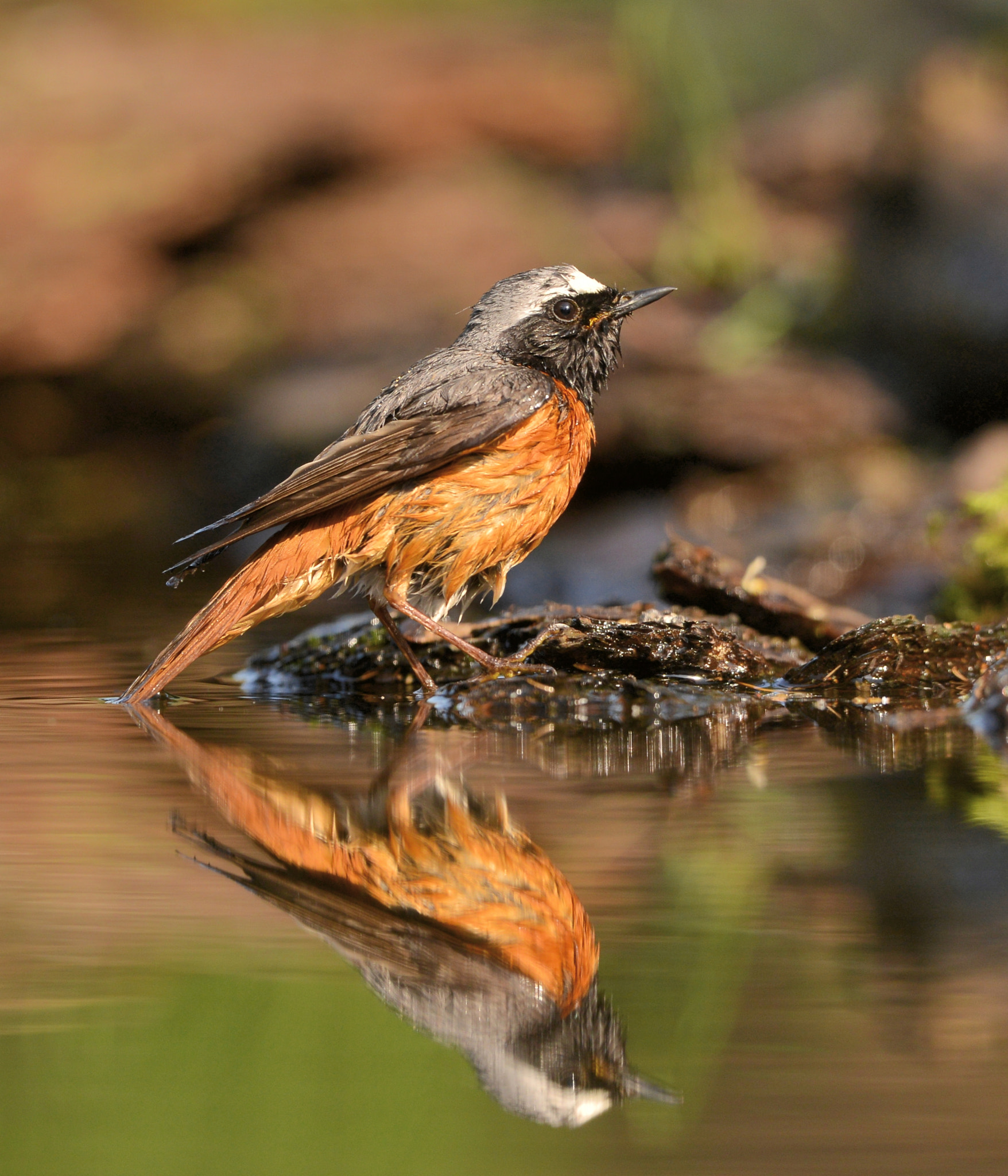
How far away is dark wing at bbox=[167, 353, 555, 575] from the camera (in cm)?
529

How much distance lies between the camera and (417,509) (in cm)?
546

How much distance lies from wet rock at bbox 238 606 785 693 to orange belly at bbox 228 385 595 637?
0.42 m

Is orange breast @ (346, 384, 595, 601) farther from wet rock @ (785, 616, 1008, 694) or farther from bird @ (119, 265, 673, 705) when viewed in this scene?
wet rock @ (785, 616, 1008, 694)

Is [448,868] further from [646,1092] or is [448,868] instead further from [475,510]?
[475,510]

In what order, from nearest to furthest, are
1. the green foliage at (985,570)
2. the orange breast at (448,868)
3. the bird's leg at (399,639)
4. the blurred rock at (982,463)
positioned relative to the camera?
the orange breast at (448,868)
the bird's leg at (399,639)
the green foliage at (985,570)
the blurred rock at (982,463)

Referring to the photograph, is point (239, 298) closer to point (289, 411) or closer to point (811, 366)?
point (289, 411)

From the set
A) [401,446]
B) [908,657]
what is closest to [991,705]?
[908,657]

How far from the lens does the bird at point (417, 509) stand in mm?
5348

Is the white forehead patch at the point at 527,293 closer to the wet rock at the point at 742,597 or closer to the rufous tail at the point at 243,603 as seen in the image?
the wet rock at the point at 742,597

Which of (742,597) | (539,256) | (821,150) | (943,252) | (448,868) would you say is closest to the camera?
(448,868)

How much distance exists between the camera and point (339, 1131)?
2.07 meters

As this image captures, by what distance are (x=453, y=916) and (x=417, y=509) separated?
278 centimetres

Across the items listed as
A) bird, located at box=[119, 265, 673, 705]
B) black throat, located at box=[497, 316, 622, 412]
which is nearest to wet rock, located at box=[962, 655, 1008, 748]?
bird, located at box=[119, 265, 673, 705]

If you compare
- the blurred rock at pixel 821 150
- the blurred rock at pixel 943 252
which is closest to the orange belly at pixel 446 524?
the blurred rock at pixel 943 252
